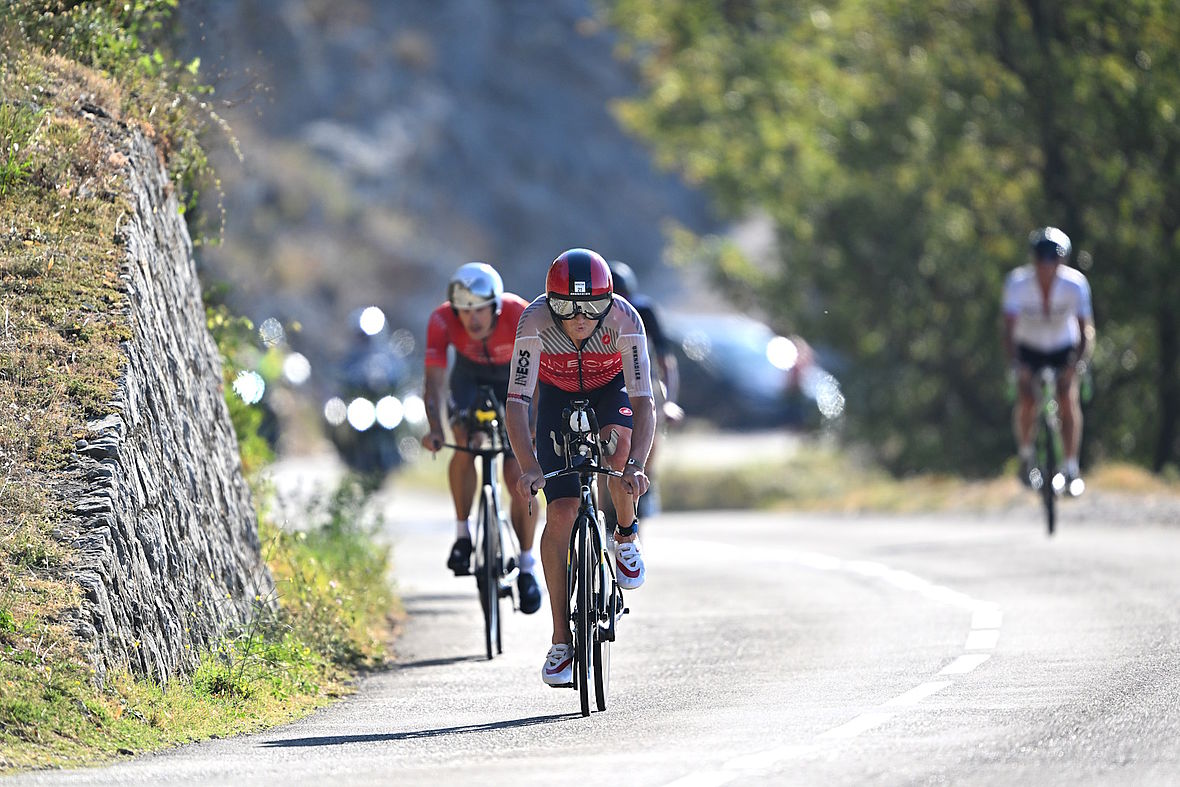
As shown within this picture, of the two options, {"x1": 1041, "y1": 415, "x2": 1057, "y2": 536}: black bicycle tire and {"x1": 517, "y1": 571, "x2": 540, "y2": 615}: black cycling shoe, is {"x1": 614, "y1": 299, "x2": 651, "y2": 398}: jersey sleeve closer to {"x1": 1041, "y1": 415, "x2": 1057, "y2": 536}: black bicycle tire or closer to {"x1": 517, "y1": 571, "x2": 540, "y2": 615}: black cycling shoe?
{"x1": 517, "y1": 571, "x2": 540, "y2": 615}: black cycling shoe

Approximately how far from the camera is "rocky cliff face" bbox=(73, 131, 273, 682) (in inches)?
349

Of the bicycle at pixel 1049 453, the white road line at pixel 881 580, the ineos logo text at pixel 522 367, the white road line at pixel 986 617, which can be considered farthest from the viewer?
the bicycle at pixel 1049 453

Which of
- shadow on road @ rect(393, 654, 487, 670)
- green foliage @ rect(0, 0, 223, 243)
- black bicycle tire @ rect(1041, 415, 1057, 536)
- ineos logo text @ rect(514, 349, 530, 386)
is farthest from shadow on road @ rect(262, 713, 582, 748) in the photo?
black bicycle tire @ rect(1041, 415, 1057, 536)

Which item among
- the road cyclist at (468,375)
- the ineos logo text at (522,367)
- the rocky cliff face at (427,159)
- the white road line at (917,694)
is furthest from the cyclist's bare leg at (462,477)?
the rocky cliff face at (427,159)

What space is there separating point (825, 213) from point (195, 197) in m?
15.0

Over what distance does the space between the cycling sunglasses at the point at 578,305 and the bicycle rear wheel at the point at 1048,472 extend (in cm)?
848

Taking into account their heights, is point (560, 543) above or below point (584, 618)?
above

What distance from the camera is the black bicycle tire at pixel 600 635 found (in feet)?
29.9

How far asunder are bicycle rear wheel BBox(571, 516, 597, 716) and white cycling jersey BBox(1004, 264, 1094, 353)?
852 cm

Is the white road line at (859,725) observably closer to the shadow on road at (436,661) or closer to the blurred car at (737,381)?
the shadow on road at (436,661)

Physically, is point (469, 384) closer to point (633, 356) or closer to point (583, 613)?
point (633, 356)

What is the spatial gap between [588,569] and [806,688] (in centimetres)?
131

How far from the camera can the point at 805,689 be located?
9578 millimetres

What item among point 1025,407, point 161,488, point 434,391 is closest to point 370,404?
point 1025,407
